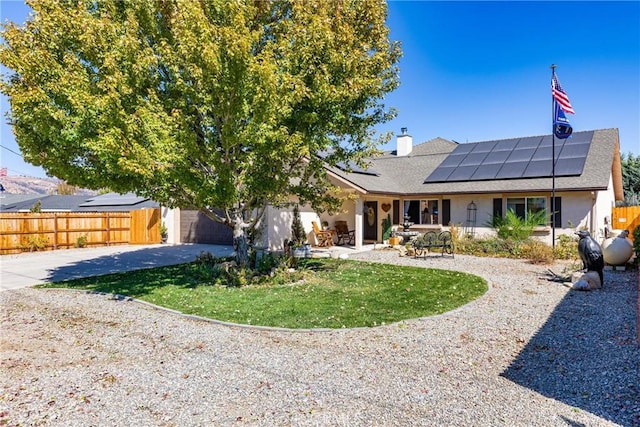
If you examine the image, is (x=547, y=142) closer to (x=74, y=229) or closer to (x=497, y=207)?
(x=497, y=207)

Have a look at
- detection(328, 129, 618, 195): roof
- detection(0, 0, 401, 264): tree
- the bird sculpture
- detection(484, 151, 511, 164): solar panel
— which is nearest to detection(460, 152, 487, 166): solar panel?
detection(484, 151, 511, 164): solar panel

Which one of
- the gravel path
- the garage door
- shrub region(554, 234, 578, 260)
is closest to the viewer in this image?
the gravel path

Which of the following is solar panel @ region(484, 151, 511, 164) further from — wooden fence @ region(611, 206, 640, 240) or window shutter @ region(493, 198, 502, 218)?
wooden fence @ region(611, 206, 640, 240)

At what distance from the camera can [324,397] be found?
390 cm

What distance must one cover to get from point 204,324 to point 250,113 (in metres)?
4.56

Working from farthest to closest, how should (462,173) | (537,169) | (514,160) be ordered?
(462,173)
(514,160)
(537,169)

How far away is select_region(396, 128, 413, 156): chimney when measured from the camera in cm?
2456

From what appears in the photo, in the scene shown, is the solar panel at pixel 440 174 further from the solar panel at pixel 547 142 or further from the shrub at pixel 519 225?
the solar panel at pixel 547 142

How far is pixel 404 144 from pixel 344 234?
9551 millimetres

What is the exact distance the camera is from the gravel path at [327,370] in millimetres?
3598

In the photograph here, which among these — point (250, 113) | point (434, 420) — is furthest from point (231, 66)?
point (434, 420)

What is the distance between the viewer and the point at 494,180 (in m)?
17.1

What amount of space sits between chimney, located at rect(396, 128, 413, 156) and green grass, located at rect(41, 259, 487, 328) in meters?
14.1

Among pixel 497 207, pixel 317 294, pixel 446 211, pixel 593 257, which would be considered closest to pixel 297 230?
pixel 446 211
